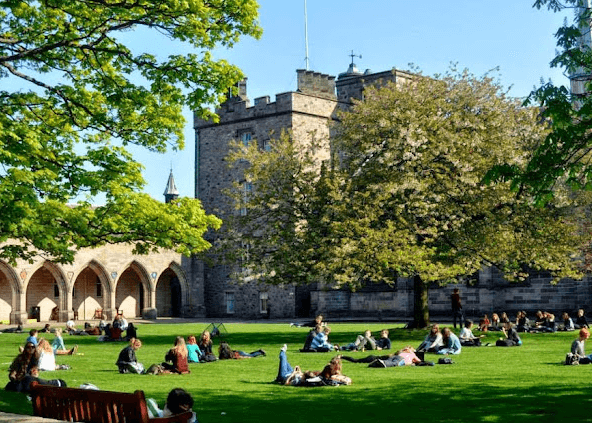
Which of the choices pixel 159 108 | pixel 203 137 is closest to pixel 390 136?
pixel 159 108

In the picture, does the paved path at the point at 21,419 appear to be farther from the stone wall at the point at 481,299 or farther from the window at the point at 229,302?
the window at the point at 229,302

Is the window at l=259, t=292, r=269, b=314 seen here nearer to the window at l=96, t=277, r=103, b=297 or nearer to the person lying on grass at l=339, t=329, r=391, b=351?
the window at l=96, t=277, r=103, b=297

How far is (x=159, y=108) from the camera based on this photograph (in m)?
20.9

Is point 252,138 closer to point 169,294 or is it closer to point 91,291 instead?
point 169,294

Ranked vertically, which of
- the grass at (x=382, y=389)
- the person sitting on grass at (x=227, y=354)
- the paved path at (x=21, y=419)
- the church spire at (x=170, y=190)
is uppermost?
the church spire at (x=170, y=190)

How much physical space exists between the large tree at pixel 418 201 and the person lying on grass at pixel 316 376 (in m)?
13.7

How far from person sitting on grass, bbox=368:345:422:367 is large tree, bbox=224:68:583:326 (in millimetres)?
9316

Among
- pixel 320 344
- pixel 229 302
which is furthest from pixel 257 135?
pixel 320 344

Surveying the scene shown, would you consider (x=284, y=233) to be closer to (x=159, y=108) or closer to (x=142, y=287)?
(x=159, y=108)

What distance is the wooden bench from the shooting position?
12.0 meters

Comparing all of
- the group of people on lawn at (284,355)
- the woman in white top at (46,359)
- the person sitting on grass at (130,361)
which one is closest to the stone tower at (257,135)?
the group of people on lawn at (284,355)

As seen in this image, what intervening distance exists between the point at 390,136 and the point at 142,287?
40.5 meters

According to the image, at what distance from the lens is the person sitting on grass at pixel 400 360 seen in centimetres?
2531

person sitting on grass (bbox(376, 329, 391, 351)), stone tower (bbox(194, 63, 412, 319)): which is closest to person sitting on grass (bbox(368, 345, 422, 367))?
person sitting on grass (bbox(376, 329, 391, 351))
